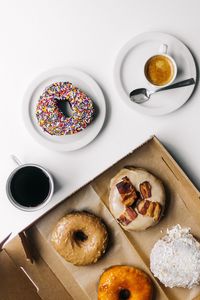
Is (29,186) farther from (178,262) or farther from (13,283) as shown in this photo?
(178,262)

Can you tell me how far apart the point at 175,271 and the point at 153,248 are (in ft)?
0.28

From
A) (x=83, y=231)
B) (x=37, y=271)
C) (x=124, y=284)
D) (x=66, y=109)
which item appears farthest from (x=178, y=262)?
(x=66, y=109)

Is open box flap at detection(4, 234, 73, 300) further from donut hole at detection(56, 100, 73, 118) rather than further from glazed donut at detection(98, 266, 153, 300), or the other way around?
donut hole at detection(56, 100, 73, 118)

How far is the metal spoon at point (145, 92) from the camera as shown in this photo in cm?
140

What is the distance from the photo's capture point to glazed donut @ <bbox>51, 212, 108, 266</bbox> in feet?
4.55

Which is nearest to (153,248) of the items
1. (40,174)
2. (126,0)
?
(40,174)

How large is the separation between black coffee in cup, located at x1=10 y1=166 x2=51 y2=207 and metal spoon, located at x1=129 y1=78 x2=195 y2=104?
32 cm

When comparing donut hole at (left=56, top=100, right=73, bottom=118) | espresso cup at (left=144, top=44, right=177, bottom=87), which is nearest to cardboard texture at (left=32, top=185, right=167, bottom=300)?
donut hole at (left=56, top=100, right=73, bottom=118)

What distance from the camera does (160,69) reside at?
141 centimetres

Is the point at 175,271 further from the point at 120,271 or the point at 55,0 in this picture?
the point at 55,0

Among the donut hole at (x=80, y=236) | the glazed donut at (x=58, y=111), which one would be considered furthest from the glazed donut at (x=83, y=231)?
the glazed donut at (x=58, y=111)

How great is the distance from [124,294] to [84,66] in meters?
0.65

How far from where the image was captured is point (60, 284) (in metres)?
1.40

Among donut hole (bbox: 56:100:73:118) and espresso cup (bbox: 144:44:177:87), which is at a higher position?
donut hole (bbox: 56:100:73:118)
